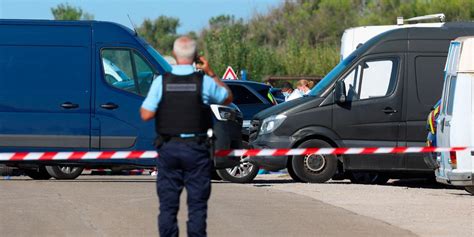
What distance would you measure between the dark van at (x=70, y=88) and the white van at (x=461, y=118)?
4.30 metres

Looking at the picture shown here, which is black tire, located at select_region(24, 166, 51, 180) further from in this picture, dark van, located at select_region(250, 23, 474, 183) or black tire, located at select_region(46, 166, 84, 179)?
dark van, located at select_region(250, 23, 474, 183)

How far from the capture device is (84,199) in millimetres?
14891

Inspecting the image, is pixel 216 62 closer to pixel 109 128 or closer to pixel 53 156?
pixel 109 128

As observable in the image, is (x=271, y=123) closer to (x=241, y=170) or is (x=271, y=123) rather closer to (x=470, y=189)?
(x=241, y=170)

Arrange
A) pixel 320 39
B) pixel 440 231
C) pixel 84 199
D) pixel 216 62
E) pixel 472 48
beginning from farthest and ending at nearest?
pixel 320 39 → pixel 216 62 → pixel 472 48 → pixel 84 199 → pixel 440 231

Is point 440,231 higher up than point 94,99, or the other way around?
point 94,99

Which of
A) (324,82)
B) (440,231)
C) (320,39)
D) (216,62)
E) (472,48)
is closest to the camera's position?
(440,231)

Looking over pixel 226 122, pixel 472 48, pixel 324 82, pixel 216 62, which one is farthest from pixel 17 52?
pixel 216 62

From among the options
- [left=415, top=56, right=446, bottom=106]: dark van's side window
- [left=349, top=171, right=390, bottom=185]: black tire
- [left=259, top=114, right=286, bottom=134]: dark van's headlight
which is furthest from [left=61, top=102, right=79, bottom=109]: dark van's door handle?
[left=349, top=171, right=390, bottom=185]: black tire

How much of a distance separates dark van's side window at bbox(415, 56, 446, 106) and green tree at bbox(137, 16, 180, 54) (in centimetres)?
8871

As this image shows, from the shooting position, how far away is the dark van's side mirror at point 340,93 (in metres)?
18.6

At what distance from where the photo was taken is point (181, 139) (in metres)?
A: 9.76

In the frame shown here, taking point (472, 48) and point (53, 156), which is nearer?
point (53, 156)

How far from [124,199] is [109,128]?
2926 mm
